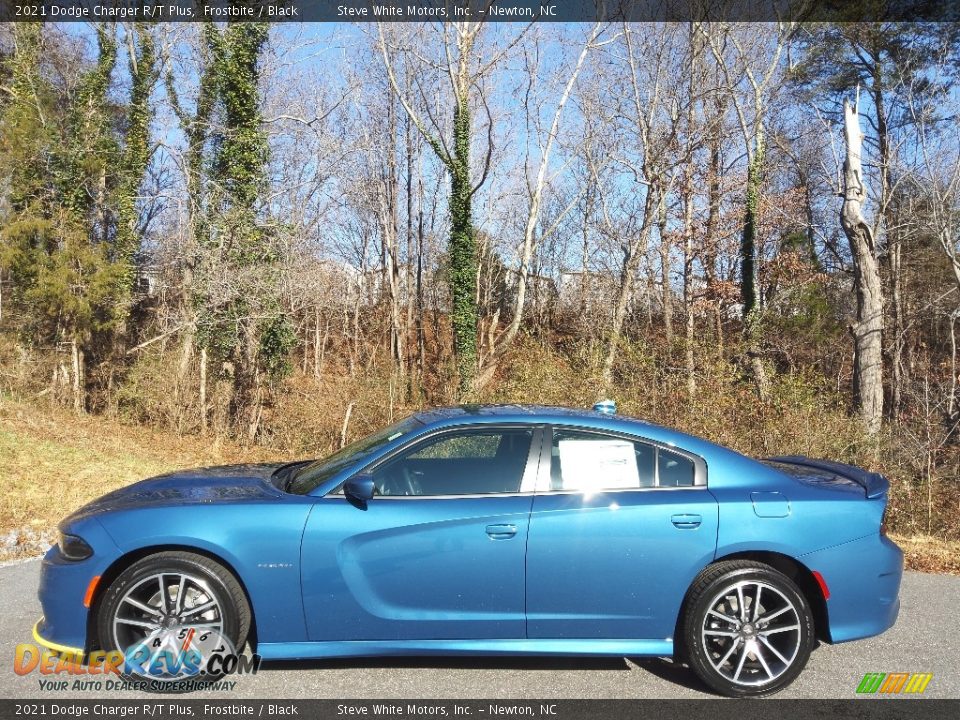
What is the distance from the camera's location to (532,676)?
4.21 metres

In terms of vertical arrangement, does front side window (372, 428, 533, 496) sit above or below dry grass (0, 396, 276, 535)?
above

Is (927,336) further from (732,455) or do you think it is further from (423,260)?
(732,455)

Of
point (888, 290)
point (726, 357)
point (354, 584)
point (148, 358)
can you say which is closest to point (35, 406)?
Result: point (148, 358)

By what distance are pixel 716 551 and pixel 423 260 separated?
32.6 m

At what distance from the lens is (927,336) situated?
2962 cm

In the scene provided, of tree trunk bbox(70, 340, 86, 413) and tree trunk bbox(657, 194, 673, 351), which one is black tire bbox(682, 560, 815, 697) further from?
tree trunk bbox(657, 194, 673, 351)

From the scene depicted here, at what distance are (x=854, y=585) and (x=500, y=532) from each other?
190cm

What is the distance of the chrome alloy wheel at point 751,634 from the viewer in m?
4.05

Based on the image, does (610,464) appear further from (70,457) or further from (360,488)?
(70,457)

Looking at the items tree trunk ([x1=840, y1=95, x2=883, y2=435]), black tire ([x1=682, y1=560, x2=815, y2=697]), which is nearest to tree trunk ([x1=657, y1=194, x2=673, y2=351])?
tree trunk ([x1=840, y1=95, x2=883, y2=435])

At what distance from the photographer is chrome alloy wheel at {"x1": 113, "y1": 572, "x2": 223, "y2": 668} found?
153 inches

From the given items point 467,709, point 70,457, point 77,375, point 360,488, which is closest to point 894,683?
point 467,709

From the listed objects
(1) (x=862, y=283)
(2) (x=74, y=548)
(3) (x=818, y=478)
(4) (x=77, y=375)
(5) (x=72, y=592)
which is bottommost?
(5) (x=72, y=592)

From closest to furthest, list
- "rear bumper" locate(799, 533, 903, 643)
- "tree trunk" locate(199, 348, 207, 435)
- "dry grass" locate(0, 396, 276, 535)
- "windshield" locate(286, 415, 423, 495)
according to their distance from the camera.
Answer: "rear bumper" locate(799, 533, 903, 643), "windshield" locate(286, 415, 423, 495), "dry grass" locate(0, 396, 276, 535), "tree trunk" locate(199, 348, 207, 435)
